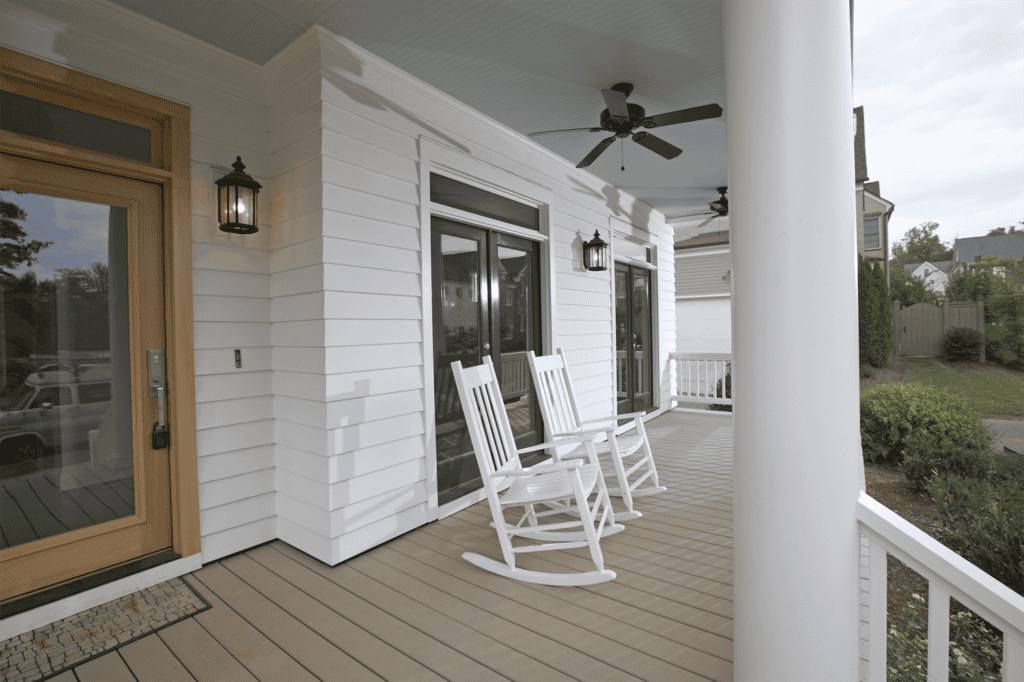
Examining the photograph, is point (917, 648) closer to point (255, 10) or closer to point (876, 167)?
point (876, 167)

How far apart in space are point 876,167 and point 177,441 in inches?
182

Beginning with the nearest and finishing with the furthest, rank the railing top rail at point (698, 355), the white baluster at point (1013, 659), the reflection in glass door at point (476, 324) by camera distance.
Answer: the white baluster at point (1013, 659), the reflection in glass door at point (476, 324), the railing top rail at point (698, 355)

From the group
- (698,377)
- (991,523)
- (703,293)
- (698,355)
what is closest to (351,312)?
(991,523)

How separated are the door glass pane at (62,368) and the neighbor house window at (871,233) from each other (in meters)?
4.62

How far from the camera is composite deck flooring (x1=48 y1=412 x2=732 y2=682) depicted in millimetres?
1847

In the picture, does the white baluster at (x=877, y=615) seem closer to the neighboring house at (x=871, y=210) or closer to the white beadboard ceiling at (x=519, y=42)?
the white beadboard ceiling at (x=519, y=42)

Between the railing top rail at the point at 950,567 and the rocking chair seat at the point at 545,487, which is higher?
the railing top rail at the point at 950,567

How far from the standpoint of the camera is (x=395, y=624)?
2.13 meters

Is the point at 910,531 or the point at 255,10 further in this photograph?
the point at 255,10

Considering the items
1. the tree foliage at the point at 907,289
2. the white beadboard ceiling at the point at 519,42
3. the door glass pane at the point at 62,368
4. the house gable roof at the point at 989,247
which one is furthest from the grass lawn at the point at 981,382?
the door glass pane at the point at 62,368

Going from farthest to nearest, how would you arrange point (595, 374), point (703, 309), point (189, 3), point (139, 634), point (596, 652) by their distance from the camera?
1. point (703, 309)
2. point (595, 374)
3. point (189, 3)
4. point (139, 634)
5. point (596, 652)

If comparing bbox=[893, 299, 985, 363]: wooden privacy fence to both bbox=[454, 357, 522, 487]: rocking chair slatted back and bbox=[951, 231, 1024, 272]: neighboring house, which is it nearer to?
bbox=[951, 231, 1024, 272]: neighboring house

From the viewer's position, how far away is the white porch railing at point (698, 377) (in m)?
7.51

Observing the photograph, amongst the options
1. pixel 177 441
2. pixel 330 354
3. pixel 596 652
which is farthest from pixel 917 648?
pixel 177 441
